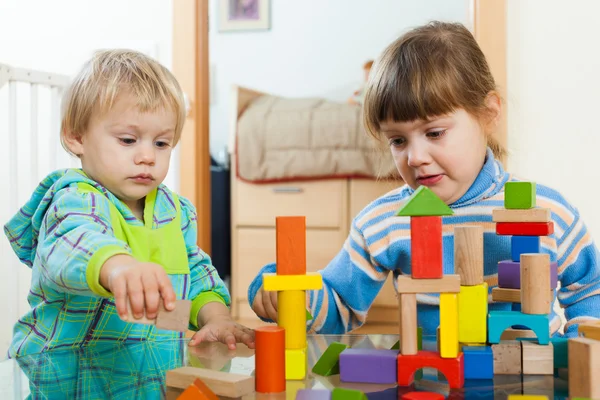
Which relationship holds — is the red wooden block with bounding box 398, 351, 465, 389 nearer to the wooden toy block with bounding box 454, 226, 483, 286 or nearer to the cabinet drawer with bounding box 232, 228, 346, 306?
the wooden toy block with bounding box 454, 226, 483, 286

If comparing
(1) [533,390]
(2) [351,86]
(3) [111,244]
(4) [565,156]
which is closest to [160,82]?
(3) [111,244]

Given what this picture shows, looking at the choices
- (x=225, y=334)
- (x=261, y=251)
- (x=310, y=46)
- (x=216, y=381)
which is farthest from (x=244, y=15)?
(x=216, y=381)

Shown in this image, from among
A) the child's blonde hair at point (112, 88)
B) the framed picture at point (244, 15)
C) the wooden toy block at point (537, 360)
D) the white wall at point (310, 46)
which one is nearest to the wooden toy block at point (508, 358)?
the wooden toy block at point (537, 360)

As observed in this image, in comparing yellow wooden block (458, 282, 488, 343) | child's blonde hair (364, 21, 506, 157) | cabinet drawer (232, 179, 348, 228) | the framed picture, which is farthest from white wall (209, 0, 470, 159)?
yellow wooden block (458, 282, 488, 343)

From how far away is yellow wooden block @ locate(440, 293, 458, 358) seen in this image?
24.8 inches

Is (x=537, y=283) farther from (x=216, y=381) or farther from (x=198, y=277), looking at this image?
(x=198, y=277)

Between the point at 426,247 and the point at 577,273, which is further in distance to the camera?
the point at 577,273

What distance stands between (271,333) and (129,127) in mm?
458

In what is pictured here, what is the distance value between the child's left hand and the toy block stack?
13 cm

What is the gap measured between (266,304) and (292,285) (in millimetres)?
229

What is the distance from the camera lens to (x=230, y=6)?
14.5 ft

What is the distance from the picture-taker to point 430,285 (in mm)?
635

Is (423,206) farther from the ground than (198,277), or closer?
farther from the ground

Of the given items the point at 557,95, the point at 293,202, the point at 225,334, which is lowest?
the point at 225,334
